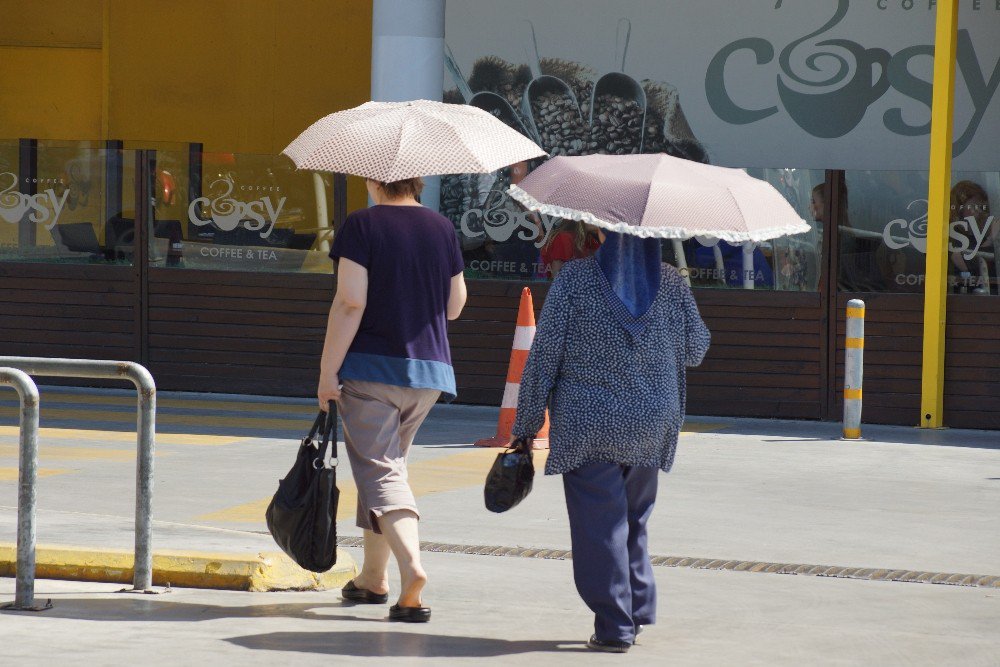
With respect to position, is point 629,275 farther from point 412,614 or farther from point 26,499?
point 26,499

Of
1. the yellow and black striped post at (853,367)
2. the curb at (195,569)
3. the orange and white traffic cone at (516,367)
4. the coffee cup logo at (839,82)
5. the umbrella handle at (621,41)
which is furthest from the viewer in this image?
the umbrella handle at (621,41)

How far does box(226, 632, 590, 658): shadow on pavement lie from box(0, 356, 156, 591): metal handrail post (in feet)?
2.61

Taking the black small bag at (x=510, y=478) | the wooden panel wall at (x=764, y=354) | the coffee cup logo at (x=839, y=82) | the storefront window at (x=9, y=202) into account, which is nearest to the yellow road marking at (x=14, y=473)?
the black small bag at (x=510, y=478)

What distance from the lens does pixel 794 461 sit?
10.6 metres

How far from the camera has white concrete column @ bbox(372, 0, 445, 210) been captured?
1346 cm

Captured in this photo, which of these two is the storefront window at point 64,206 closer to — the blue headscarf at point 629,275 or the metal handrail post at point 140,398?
the metal handrail post at point 140,398

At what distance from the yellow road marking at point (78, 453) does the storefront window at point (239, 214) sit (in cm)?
354

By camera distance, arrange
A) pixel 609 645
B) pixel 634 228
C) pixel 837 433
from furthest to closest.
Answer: pixel 837 433 < pixel 609 645 < pixel 634 228

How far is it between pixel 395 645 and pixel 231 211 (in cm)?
873

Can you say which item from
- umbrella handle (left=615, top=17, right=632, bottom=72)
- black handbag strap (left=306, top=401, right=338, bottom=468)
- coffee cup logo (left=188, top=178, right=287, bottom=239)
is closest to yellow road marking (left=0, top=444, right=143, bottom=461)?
coffee cup logo (left=188, top=178, right=287, bottom=239)

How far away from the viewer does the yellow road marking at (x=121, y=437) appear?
1106 centimetres

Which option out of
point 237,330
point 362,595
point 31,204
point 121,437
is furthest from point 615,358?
point 31,204

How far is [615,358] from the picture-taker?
5570 millimetres

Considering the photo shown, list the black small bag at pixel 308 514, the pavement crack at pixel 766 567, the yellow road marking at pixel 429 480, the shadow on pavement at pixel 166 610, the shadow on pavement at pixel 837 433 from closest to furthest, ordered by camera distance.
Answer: the black small bag at pixel 308 514 → the shadow on pavement at pixel 166 610 → the pavement crack at pixel 766 567 → the yellow road marking at pixel 429 480 → the shadow on pavement at pixel 837 433
